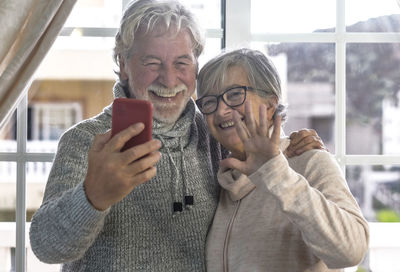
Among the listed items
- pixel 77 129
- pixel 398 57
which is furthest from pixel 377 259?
pixel 77 129

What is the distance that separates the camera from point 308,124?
2.41 m

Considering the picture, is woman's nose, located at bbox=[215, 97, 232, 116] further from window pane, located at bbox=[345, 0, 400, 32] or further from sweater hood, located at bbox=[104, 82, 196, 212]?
window pane, located at bbox=[345, 0, 400, 32]

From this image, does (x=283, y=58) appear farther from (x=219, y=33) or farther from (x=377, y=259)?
(x=377, y=259)

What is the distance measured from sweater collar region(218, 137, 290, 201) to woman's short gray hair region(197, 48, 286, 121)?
12 cm

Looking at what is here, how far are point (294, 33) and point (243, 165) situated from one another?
1.07 meters

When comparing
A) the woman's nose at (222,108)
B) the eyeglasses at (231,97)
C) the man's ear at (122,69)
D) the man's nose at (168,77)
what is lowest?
the woman's nose at (222,108)

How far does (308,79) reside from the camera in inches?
93.7

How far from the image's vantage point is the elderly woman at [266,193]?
1194 mm

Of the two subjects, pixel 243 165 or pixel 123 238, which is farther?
pixel 123 238

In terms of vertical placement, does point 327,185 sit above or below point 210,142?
below

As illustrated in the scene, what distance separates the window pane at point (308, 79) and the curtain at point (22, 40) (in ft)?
2.54

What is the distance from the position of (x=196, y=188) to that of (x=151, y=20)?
1.53ft

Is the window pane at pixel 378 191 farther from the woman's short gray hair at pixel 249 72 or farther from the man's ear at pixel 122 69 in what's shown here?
the man's ear at pixel 122 69

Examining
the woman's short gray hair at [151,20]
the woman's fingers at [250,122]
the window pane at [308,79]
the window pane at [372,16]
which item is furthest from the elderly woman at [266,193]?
the window pane at [372,16]
